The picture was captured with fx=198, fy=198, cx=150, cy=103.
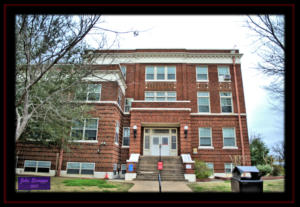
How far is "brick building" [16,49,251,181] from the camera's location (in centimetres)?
1437

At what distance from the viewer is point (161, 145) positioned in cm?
1739

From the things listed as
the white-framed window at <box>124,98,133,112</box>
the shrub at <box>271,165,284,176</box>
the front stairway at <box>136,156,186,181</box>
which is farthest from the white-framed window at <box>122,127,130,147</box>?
the shrub at <box>271,165,284,176</box>

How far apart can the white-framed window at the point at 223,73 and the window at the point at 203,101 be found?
2.22 m

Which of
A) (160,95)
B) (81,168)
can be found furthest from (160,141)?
(81,168)

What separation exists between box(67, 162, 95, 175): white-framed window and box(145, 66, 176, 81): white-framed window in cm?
980

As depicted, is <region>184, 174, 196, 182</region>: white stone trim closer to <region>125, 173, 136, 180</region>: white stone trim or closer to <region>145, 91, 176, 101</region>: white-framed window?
<region>125, 173, 136, 180</region>: white stone trim

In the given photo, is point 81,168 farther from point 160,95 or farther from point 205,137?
point 205,137

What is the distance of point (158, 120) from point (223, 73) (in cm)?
891

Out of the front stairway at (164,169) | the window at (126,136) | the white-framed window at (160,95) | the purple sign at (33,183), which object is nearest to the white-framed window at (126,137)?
the window at (126,136)

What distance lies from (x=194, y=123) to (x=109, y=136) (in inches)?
321

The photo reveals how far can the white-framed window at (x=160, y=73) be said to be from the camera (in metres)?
20.0

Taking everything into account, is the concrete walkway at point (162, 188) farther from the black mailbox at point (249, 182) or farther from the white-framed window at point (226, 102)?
the white-framed window at point (226, 102)
